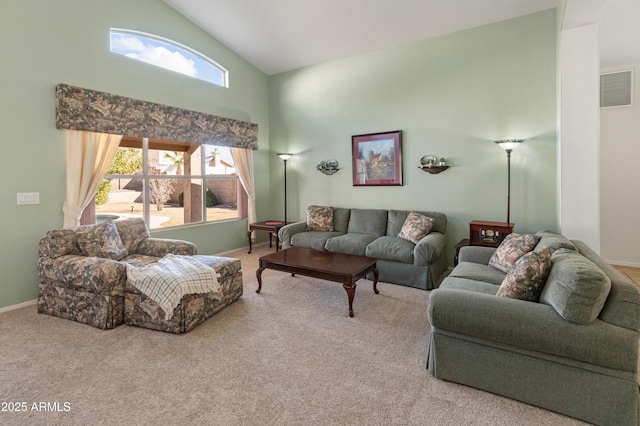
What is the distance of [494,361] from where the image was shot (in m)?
2.03

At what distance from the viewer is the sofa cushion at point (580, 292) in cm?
174

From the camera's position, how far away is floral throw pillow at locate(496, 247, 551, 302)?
2102 millimetres

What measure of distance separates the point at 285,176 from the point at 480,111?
345cm

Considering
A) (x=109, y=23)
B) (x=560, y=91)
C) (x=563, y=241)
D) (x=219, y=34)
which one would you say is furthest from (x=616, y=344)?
(x=219, y=34)

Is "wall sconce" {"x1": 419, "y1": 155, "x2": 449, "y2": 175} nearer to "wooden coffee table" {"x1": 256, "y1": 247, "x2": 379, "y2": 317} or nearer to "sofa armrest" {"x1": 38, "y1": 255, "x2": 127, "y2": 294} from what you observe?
"wooden coffee table" {"x1": 256, "y1": 247, "x2": 379, "y2": 317}

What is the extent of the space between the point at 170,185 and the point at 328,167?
264 cm

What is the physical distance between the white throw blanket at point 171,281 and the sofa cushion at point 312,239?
1898mm

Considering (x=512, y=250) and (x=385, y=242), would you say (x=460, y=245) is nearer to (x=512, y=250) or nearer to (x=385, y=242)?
(x=385, y=242)

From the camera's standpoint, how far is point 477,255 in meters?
3.48

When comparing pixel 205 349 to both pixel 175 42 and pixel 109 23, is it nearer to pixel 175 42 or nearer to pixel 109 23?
pixel 109 23

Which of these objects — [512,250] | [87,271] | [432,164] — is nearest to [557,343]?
[512,250]

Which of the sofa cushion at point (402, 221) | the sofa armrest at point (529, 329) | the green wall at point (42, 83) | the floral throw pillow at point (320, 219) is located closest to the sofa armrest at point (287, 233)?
the floral throw pillow at point (320, 219)

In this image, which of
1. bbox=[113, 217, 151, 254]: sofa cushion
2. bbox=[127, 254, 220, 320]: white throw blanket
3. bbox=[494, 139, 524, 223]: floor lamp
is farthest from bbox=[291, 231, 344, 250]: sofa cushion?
bbox=[494, 139, 524, 223]: floor lamp

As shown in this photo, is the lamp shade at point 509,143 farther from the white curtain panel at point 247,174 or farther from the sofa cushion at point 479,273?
the white curtain panel at point 247,174
